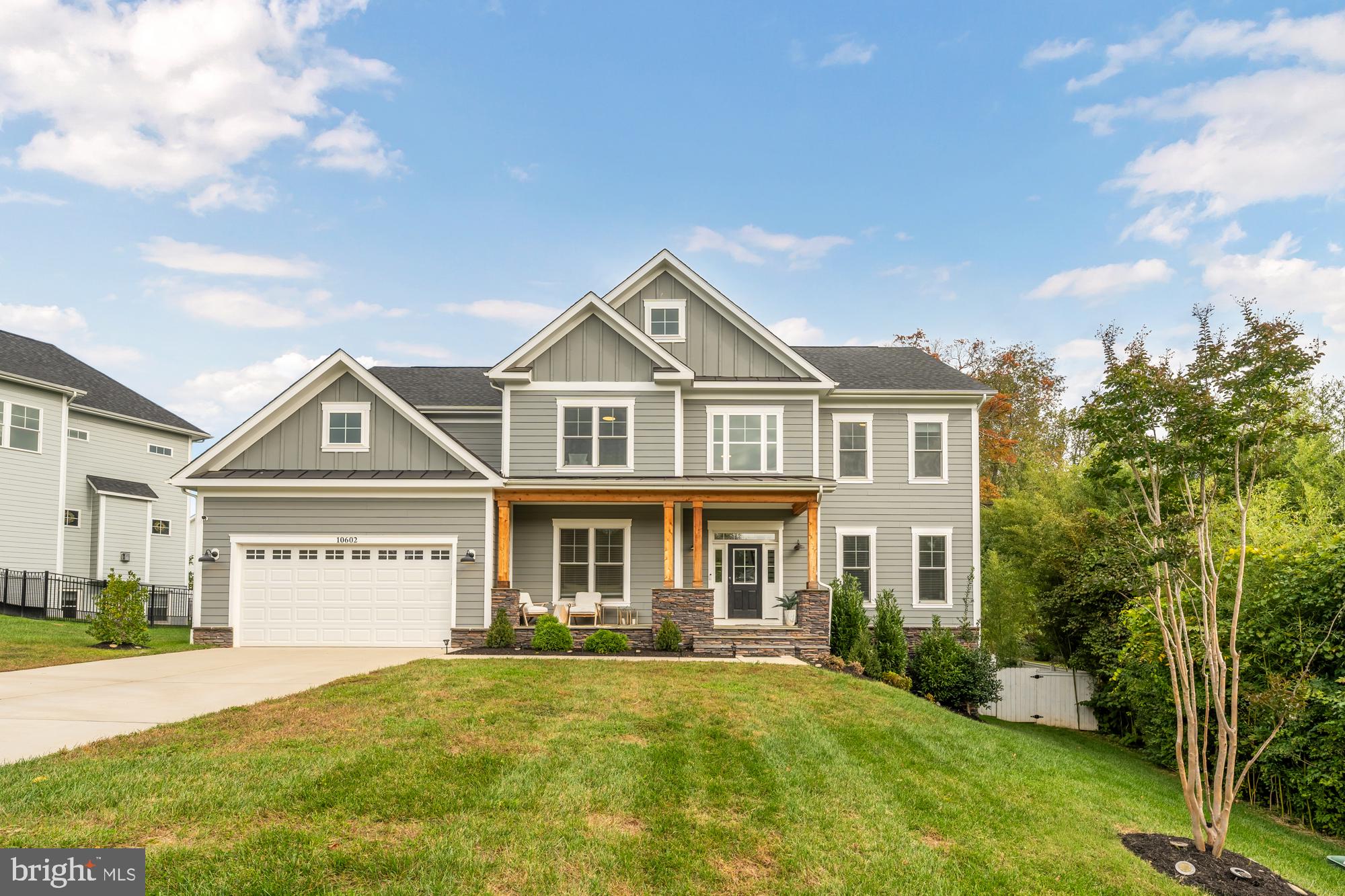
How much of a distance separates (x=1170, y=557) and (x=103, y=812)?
771 cm

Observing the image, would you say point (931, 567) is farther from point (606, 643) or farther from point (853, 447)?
point (606, 643)

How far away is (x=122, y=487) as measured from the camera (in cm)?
2355

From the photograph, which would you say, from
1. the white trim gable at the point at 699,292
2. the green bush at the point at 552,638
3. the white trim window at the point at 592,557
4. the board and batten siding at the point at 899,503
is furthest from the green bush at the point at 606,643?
the white trim gable at the point at 699,292

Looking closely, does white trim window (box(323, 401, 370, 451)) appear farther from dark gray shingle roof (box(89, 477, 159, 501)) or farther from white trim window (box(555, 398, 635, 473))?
dark gray shingle roof (box(89, 477, 159, 501))

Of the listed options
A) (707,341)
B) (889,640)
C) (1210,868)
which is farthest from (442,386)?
(1210,868)

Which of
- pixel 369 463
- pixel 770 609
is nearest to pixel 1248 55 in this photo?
pixel 770 609

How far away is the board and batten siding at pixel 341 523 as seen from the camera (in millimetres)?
15227

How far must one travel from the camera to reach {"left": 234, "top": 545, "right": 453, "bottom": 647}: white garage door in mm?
15180

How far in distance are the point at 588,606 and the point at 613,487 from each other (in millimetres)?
2803

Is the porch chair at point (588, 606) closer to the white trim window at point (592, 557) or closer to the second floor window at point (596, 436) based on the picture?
the white trim window at point (592, 557)

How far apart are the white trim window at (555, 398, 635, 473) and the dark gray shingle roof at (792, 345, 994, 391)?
4.97 meters

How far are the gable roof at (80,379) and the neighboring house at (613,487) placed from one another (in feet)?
33.9

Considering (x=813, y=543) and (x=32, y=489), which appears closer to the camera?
(x=813, y=543)

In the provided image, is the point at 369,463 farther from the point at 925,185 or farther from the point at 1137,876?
the point at 925,185
